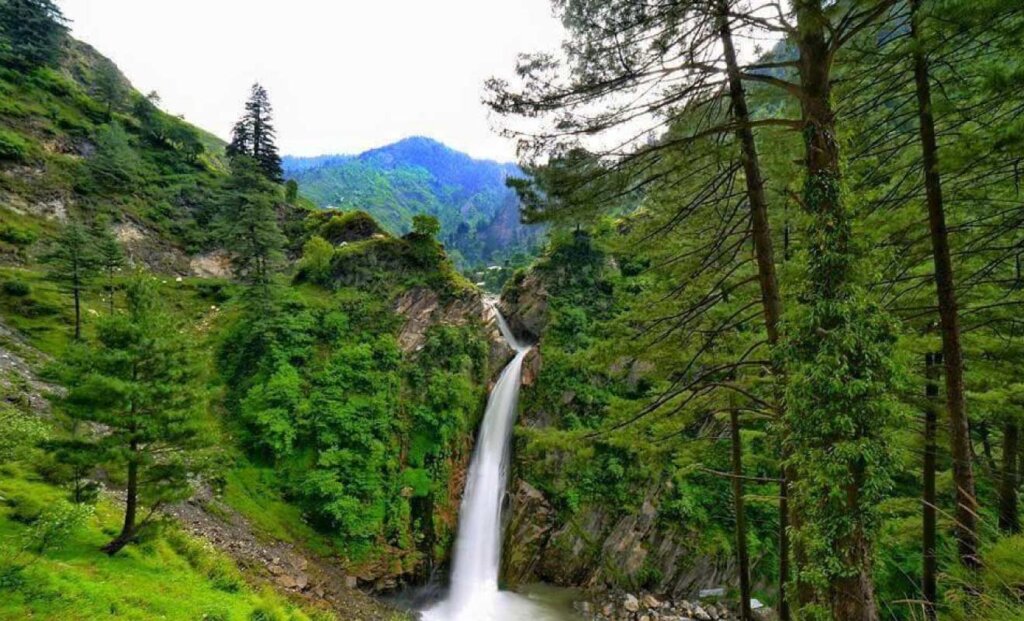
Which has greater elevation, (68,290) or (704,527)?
(68,290)

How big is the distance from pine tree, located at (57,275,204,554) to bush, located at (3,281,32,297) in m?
16.3

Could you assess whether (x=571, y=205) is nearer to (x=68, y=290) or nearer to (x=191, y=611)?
(x=191, y=611)

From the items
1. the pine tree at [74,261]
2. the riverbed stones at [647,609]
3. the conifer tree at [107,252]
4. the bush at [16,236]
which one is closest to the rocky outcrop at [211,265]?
the bush at [16,236]

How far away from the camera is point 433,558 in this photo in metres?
18.1

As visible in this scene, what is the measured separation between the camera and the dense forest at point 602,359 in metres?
4.86

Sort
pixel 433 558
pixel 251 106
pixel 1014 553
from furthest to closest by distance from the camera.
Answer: pixel 251 106 → pixel 433 558 → pixel 1014 553

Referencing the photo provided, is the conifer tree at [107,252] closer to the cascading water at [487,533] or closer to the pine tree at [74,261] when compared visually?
the pine tree at [74,261]

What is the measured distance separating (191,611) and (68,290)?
20.5m

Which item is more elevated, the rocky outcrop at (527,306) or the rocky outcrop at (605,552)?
the rocky outcrop at (527,306)

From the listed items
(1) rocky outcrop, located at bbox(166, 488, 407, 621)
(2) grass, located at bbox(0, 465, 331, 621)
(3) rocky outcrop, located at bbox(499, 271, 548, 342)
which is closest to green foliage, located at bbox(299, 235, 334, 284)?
(3) rocky outcrop, located at bbox(499, 271, 548, 342)

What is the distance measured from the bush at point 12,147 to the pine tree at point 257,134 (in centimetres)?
1441

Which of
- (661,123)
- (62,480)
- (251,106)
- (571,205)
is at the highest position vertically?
(251,106)

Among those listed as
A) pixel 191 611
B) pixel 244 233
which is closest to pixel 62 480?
pixel 191 611

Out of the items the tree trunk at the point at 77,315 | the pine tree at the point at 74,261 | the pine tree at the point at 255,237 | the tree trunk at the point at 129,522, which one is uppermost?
the pine tree at the point at 255,237
